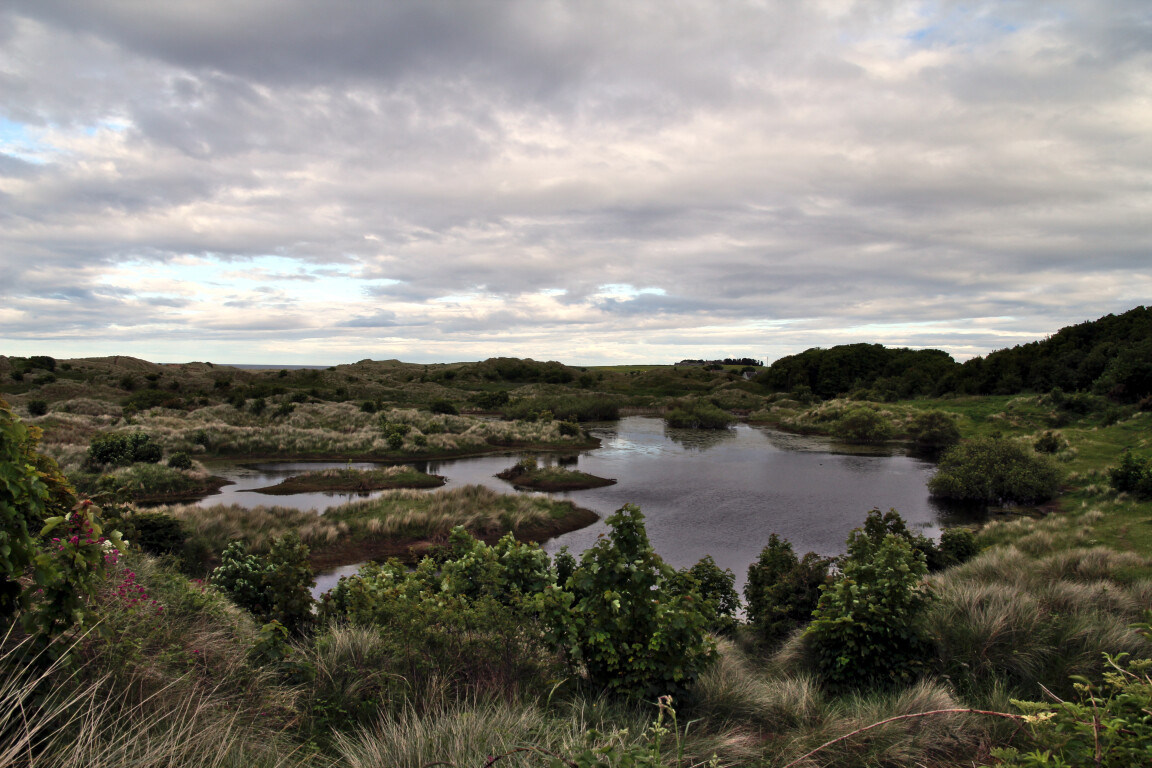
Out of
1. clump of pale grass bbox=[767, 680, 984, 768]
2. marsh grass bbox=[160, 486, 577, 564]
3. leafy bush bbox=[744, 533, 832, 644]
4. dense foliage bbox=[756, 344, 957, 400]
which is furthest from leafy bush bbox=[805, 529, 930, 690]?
dense foliage bbox=[756, 344, 957, 400]

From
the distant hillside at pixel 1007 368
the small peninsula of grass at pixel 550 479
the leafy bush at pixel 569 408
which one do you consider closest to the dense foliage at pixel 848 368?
the distant hillside at pixel 1007 368

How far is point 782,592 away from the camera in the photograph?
9758 millimetres

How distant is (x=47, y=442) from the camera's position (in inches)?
1011

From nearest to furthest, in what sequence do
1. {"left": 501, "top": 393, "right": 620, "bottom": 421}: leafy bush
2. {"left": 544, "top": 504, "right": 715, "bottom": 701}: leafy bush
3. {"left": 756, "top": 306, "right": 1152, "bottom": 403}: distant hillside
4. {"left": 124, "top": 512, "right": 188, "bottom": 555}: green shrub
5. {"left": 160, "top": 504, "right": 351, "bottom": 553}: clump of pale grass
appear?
1. {"left": 544, "top": 504, "right": 715, "bottom": 701}: leafy bush
2. {"left": 124, "top": 512, "right": 188, "bottom": 555}: green shrub
3. {"left": 160, "top": 504, "right": 351, "bottom": 553}: clump of pale grass
4. {"left": 756, "top": 306, "right": 1152, "bottom": 403}: distant hillside
5. {"left": 501, "top": 393, "right": 620, "bottom": 421}: leafy bush

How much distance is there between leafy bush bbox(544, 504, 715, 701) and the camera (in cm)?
568

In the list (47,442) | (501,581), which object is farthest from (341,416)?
(501,581)

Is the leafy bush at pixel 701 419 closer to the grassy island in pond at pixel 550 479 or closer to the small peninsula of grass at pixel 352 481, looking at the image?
the grassy island in pond at pixel 550 479

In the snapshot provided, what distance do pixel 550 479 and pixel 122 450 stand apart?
19.1 metres

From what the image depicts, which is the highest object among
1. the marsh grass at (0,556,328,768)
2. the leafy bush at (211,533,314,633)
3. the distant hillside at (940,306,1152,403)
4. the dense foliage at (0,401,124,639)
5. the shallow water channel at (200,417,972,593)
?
the distant hillside at (940,306,1152,403)

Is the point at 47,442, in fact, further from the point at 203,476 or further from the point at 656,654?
the point at 656,654

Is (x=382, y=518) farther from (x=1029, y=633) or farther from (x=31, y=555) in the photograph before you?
(x=1029, y=633)

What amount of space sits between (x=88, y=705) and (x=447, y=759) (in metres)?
2.42

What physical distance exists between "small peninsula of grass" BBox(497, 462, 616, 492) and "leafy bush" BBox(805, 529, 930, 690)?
1899 cm

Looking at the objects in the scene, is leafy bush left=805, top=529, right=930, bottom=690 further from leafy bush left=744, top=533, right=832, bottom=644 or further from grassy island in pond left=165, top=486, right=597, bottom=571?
grassy island in pond left=165, top=486, right=597, bottom=571
